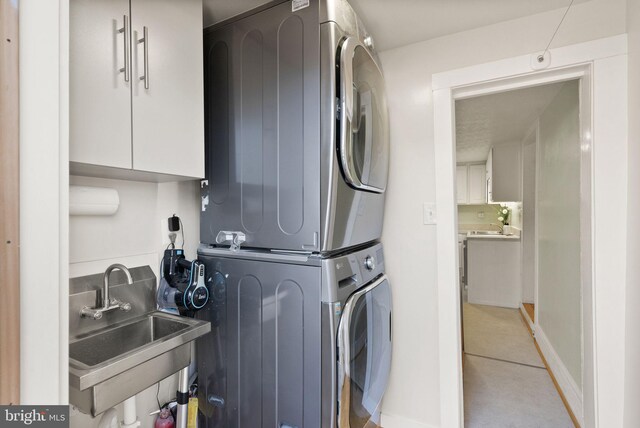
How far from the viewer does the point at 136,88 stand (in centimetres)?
107

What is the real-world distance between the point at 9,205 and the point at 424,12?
5.74ft

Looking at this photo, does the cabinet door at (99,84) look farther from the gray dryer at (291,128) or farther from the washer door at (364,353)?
the washer door at (364,353)

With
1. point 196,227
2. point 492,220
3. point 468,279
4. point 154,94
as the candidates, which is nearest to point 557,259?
point 468,279

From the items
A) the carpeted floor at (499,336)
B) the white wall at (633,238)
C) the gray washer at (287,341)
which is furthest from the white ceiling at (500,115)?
the carpeted floor at (499,336)

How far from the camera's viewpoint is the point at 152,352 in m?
1.00

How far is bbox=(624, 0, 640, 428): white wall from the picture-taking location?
1237 mm

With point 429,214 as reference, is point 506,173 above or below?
above

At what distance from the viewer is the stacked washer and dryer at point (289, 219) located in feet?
3.77

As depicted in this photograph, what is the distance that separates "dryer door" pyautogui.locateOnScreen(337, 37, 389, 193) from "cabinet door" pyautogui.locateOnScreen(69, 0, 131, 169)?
0.77m

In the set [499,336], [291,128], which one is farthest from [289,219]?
[499,336]

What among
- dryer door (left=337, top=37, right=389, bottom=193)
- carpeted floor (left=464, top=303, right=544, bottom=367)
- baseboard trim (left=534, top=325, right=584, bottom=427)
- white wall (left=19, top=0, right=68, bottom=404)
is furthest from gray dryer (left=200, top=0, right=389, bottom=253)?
carpeted floor (left=464, top=303, right=544, bottom=367)

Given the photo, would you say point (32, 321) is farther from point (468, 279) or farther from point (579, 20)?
point (468, 279)

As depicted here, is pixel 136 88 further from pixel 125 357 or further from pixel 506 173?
pixel 506 173

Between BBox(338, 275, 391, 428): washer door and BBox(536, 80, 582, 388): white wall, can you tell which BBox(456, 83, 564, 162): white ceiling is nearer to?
BBox(536, 80, 582, 388): white wall
